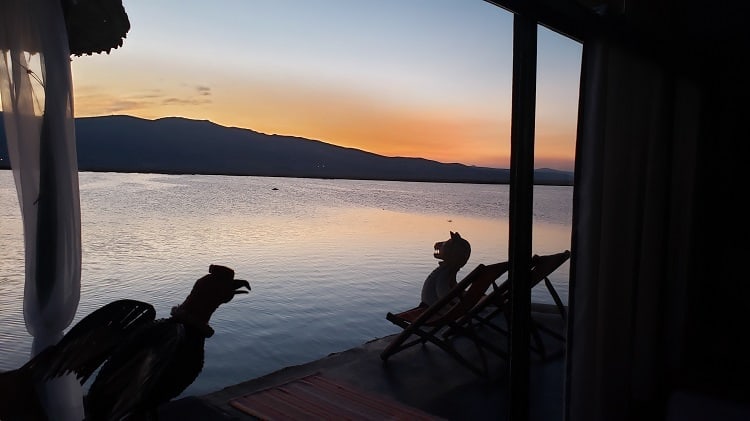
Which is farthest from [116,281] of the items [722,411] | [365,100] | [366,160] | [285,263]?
[366,160]

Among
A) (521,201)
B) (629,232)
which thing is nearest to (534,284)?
(629,232)

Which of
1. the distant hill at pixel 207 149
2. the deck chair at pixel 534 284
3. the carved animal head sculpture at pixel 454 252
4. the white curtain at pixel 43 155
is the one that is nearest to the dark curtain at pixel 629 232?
the deck chair at pixel 534 284

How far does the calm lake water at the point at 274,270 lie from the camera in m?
3.78

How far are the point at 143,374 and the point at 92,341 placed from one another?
156 mm

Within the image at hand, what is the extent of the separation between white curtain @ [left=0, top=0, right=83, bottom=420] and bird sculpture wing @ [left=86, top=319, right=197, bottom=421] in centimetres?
39

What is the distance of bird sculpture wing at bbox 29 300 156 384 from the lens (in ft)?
2.87

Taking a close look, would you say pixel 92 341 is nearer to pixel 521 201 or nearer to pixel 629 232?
pixel 521 201

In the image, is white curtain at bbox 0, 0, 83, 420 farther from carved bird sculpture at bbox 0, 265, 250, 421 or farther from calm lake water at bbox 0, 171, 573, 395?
carved bird sculpture at bbox 0, 265, 250, 421

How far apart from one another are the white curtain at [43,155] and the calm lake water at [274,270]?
72 mm

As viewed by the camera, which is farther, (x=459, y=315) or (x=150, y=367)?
(x=459, y=315)

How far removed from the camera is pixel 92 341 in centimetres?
90

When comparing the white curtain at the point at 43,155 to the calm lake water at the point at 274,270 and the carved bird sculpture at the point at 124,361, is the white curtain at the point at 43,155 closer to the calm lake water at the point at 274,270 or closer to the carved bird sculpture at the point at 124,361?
the calm lake water at the point at 274,270

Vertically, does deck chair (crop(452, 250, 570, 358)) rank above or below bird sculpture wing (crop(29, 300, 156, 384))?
below

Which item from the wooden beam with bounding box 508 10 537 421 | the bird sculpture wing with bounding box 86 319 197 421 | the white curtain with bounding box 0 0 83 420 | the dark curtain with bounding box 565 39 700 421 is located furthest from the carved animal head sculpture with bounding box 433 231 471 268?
the bird sculpture wing with bounding box 86 319 197 421
